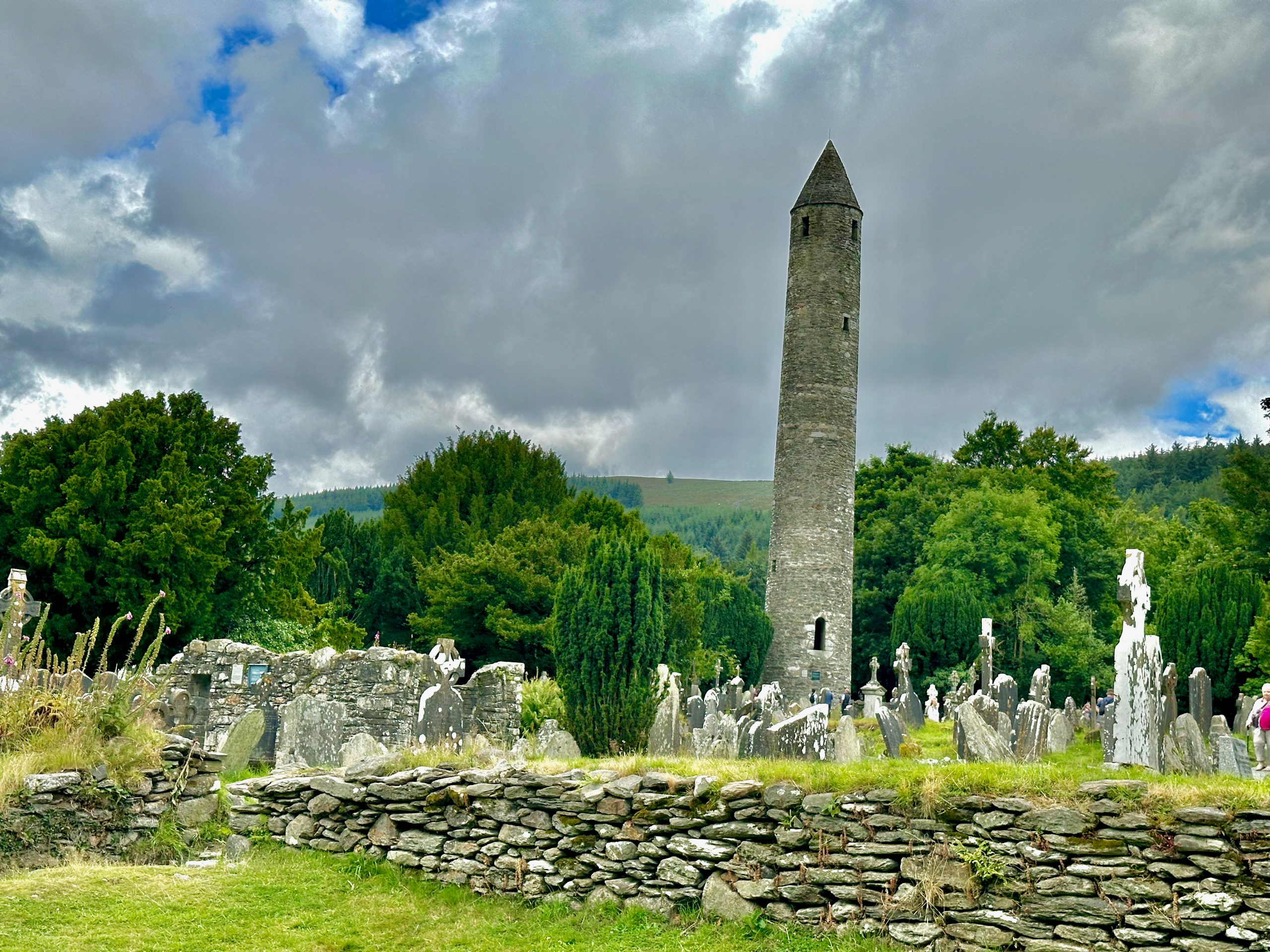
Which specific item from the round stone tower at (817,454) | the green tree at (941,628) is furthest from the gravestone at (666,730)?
the green tree at (941,628)

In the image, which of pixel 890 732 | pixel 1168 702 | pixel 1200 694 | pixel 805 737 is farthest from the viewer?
pixel 1200 694

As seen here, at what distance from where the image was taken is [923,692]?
1368 inches

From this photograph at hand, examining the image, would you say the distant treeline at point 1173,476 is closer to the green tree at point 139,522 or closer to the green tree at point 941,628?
the green tree at point 941,628

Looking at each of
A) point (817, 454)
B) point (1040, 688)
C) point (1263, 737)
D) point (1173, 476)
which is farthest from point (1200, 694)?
point (1173, 476)

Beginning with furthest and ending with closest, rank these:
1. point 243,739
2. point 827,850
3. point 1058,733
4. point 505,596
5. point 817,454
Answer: point 817,454, point 505,596, point 1058,733, point 243,739, point 827,850

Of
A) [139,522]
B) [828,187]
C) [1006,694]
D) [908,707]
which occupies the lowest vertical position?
[908,707]

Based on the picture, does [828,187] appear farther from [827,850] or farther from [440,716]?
[827,850]

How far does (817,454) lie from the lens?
33.6m

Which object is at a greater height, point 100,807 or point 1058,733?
point 1058,733

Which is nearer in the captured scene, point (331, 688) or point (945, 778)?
point (945, 778)

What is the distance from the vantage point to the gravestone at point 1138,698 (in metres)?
8.76

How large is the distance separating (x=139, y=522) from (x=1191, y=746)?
75.0ft

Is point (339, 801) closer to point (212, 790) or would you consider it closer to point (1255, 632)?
point (212, 790)

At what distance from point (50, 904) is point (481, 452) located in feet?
124
